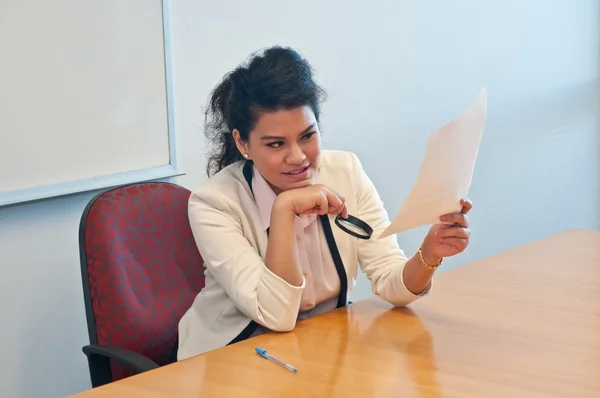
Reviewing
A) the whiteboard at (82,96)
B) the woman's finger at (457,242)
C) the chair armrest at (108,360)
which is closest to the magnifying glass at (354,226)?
the woman's finger at (457,242)

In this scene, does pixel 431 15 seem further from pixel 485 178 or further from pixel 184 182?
pixel 184 182

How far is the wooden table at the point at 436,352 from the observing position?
4.01ft

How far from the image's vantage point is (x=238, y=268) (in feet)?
5.24

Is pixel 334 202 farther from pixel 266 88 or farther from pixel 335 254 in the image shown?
pixel 266 88

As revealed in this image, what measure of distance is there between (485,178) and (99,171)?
2049 millimetres

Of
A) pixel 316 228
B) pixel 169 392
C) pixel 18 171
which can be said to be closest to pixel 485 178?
pixel 316 228

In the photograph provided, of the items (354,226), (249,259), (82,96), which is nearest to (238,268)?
(249,259)

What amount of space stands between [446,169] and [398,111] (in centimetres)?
181

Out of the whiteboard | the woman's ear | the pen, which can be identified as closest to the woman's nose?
the woman's ear

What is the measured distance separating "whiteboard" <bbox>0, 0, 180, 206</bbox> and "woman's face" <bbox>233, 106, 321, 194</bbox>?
548 millimetres

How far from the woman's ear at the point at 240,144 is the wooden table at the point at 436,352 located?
44 cm

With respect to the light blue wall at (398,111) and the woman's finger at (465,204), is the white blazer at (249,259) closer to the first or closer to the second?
the woman's finger at (465,204)

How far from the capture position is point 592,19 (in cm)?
387

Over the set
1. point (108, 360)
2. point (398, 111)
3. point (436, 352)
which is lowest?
point (108, 360)
